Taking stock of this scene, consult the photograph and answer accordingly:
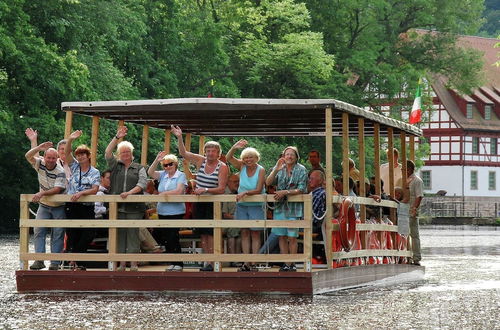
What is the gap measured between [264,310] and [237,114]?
453 cm

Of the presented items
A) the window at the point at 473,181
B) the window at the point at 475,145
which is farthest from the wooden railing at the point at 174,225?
the window at the point at 475,145

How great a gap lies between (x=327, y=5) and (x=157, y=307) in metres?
46.8

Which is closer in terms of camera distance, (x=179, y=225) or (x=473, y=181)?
(x=179, y=225)

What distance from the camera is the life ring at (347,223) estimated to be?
56.3ft

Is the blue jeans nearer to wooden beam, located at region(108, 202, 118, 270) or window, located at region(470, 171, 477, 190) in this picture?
wooden beam, located at region(108, 202, 118, 270)

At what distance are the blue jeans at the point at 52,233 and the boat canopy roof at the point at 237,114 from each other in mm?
1328

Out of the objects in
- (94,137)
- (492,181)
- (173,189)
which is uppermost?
(492,181)

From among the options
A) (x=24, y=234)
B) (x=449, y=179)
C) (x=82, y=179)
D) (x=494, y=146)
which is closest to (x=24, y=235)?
(x=24, y=234)

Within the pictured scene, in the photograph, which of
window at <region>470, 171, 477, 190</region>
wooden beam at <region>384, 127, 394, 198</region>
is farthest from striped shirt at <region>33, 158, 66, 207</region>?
window at <region>470, 171, 477, 190</region>

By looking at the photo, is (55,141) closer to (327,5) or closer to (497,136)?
(327,5)

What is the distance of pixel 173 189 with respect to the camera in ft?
55.8

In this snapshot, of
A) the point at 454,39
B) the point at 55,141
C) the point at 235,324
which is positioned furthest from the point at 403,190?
the point at 454,39

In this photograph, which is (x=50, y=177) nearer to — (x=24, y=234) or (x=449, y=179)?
(x=24, y=234)

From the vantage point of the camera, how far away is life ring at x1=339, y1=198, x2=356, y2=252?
56.3 feet
